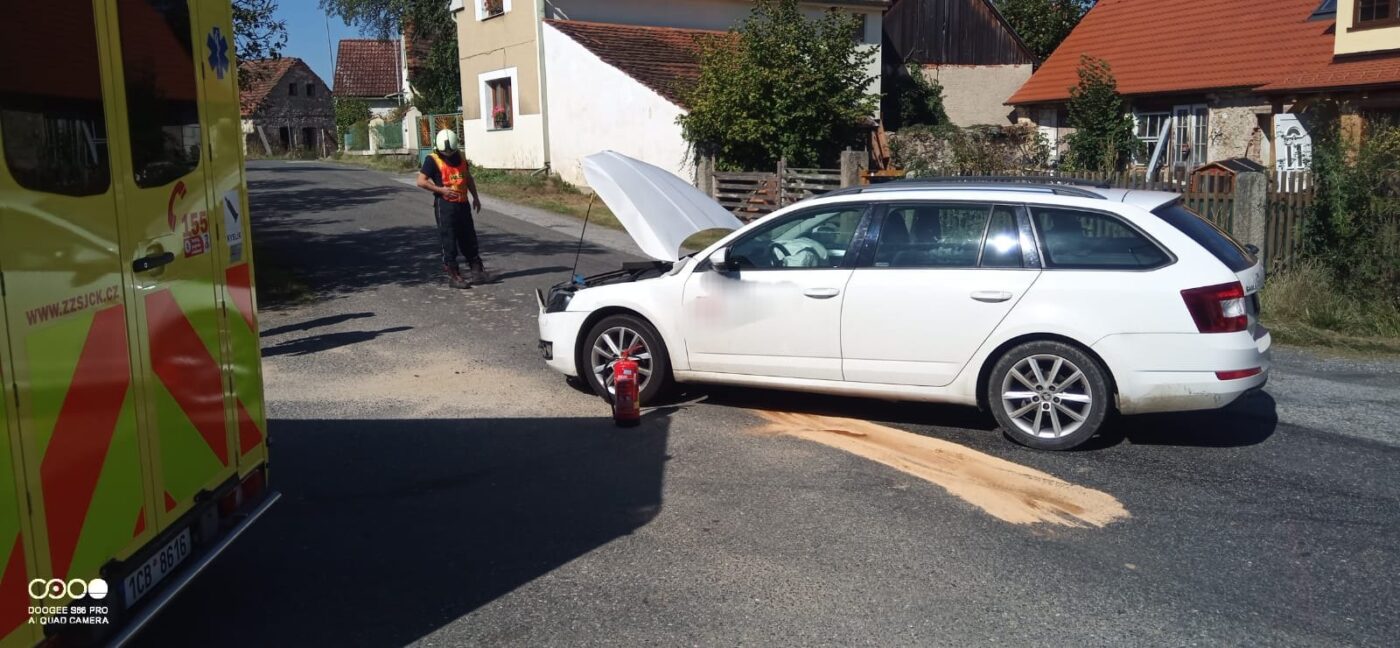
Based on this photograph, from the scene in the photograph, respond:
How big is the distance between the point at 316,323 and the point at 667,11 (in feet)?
61.1

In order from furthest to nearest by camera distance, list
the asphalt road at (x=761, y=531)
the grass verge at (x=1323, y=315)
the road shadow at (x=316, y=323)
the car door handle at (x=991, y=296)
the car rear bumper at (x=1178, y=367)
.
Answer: the road shadow at (x=316, y=323) < the grass verge at (x=1323, y=315) < the car door handle at (x=991, y=296) < the car rear bumper at (x=1178, y=367) < the asphalt road at (x=761, y=531)

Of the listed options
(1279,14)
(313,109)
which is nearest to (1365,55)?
(1279,14)

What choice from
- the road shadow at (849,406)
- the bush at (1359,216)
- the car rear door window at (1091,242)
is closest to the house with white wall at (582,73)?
the bush at (1359,216)

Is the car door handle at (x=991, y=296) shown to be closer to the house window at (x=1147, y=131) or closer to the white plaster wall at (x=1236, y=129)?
the white plaster wall at (x=1236, y=129)

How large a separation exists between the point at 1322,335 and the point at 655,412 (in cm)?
641

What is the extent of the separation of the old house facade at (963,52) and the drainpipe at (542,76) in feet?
39.2

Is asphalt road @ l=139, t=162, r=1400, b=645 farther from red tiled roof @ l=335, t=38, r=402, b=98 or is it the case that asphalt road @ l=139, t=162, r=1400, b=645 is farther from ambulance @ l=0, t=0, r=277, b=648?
red tiled roof @ l=335, t=38, r=402, b=98

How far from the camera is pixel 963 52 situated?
3497cm

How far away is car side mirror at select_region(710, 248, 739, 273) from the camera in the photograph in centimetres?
738

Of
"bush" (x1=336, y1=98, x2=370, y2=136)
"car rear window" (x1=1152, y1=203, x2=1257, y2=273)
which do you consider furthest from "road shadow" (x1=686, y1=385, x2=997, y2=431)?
"bush" (x1=336, y1=98, x2=370, y2=136)

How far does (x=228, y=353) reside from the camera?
454cm

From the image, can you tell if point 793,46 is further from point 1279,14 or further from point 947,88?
point 947,88

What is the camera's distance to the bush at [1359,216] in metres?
10.7

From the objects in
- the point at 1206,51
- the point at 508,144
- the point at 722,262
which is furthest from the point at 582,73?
the point at 722,262
